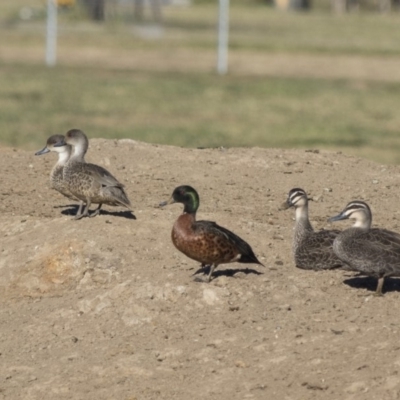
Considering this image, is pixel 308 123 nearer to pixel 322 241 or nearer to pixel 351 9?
pixel 322 241

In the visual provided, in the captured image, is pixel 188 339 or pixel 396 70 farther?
pixel 396 70

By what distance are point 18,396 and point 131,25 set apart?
145 ft

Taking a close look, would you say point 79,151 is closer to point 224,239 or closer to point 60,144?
point 60,144

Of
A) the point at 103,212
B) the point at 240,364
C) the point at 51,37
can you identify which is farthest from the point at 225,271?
the point at 51,37

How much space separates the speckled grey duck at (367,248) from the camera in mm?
8914

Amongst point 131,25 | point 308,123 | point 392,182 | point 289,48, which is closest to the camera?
point 392,182

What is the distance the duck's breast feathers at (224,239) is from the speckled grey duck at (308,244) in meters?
0.81

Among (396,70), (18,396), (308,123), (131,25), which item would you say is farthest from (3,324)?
(131,25)

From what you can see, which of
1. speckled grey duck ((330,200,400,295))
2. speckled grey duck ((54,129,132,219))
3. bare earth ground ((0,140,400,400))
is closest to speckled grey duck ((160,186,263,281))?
bare earth ground ((0,140,400,400))

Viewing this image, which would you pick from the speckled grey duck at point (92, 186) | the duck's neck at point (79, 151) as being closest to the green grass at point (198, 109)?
the duck's neck at point (79, 151)

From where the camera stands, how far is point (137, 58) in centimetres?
3828

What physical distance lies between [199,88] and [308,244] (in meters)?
21.5

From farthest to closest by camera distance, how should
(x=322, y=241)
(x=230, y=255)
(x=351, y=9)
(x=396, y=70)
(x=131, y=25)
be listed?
(x=351, y=9), (x=131, y=25), (x=396, y=70), (x=322, y=241), (x=230, y=255)

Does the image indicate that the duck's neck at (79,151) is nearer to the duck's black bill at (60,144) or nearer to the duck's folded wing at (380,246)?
the duck's black bill at (60,144)
